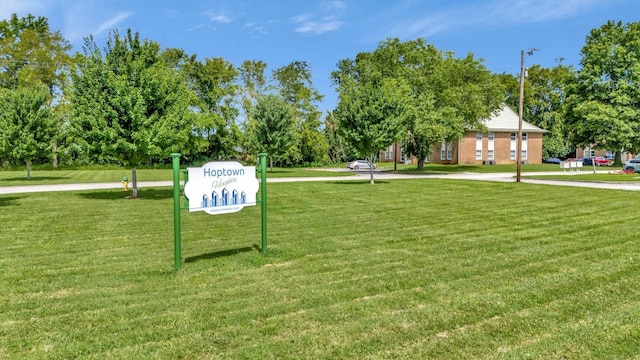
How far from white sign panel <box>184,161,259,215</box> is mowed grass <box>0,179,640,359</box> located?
913mm

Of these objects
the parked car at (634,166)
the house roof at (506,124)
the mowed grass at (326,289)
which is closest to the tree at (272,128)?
the mowed grass at (326,289)

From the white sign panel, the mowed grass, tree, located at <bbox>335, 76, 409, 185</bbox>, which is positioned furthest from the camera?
tree, located at <bbox>335, 76, 409, 185</bbox>

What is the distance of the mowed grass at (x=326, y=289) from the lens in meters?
3.67

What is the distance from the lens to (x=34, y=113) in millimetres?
26359

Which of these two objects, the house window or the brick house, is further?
the house window

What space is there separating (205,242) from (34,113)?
24677mm

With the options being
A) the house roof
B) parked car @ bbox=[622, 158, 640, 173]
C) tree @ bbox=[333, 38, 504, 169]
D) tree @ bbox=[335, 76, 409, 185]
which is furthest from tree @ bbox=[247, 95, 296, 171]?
the house roof

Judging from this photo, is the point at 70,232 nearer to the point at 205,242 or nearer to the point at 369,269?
the point at 205,242

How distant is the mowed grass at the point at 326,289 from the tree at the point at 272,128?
85.3ft

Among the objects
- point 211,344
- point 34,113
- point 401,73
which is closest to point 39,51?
point 34,113

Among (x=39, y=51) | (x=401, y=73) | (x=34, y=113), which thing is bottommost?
→ (x=34, y=113)

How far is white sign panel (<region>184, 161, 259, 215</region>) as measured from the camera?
6219 mm

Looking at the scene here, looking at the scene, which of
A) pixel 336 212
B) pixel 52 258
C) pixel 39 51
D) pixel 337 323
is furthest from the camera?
pixel 39 51

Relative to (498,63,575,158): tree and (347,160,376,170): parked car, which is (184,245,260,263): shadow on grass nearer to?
(347,160,376,170): parked car
